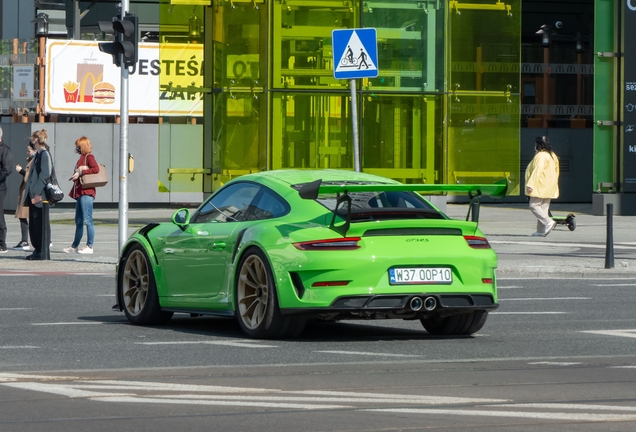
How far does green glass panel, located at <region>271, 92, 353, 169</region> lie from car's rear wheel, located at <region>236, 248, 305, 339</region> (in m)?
15.7

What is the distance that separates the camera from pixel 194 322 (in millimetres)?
12328

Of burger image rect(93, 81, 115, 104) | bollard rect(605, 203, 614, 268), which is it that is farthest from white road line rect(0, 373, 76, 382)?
burger image rect(93, 81, 115, 104)

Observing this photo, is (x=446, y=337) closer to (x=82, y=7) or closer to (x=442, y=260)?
(x=442, y=260)

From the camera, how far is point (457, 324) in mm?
10977

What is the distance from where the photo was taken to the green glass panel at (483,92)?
89.0 feet

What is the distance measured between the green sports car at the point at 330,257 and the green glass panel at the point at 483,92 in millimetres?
16017

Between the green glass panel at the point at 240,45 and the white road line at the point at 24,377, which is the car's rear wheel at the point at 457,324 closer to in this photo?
the white road line at the point at 24,377

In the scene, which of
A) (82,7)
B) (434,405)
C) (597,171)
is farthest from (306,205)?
(82,7)

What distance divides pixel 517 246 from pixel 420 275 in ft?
39.8

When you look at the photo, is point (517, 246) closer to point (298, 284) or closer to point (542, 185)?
point (542, 185)

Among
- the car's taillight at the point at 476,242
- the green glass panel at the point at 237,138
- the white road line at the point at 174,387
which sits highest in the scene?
the green glass panel at the point at 237,138

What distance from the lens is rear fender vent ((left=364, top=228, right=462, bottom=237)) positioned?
1016 centimetres

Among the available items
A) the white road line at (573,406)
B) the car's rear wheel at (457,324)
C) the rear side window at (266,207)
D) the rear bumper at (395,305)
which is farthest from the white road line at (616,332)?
the white road line at (573,406)

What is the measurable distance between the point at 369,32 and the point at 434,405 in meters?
11.3
